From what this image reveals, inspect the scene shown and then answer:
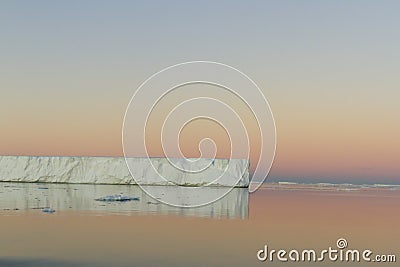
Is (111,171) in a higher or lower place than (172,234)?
higher

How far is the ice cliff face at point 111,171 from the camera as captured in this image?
18.9m

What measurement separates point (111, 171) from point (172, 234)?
13059mm

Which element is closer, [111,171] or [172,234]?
[172,234]

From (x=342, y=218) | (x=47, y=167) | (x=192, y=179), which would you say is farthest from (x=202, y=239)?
(x=47, y=167)

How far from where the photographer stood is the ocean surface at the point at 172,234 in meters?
5.29

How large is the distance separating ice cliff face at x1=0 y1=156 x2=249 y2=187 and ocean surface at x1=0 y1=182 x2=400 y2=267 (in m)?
8.25

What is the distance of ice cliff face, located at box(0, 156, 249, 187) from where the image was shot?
A: 18859mm

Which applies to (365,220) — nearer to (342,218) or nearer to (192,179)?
(342,218)

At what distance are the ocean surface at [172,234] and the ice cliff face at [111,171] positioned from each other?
8245mm

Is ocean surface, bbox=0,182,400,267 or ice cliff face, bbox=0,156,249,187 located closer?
ocean surface, bbox=0,182,400,267

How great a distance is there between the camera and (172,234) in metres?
6.80

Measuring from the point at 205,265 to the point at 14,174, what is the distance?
646 inches

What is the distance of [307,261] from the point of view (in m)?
5.41

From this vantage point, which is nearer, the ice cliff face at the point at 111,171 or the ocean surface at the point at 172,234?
the ocean surface at the point at 172,234
